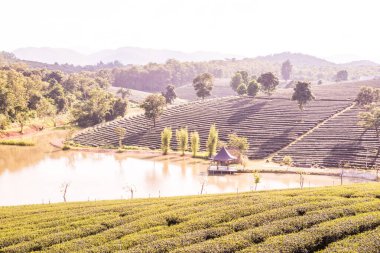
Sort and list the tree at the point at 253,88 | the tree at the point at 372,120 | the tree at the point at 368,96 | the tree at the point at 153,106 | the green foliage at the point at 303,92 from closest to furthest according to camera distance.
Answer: the tree at the point at 372,120 → the tree at the point at 368,96 → the green foliage at the point at 303,92 → the tree at the point at 153,106 → the tree at the point at 253,88

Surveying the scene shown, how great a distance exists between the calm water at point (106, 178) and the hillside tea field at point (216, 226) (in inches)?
711

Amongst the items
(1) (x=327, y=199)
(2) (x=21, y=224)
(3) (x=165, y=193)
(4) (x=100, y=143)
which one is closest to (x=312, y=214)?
(1) (x=327, y=199)

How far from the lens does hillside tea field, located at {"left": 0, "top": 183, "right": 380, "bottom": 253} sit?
2197 cm

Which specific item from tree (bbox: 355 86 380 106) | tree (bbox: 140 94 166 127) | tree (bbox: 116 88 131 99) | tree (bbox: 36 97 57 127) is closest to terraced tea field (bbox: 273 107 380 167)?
tree (bbox: 355 86 380 106)

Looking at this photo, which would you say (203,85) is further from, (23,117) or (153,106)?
(23,117)

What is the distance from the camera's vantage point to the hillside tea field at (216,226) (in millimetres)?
21969

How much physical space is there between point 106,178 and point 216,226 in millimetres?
38181

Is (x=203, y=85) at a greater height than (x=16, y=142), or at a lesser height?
greater

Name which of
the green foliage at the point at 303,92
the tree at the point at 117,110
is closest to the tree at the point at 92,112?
the tree at the point at 117,110

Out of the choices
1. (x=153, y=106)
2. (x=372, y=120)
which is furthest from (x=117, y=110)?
(x=372, y=120)

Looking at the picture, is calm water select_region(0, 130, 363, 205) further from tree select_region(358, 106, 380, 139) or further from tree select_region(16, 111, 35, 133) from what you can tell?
tree select_region(16, 111, 35, 133)

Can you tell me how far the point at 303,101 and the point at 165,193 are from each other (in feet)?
193

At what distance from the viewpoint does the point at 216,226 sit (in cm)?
2528

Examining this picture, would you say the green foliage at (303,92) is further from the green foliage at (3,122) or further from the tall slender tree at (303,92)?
the green foliage at (3,122)
